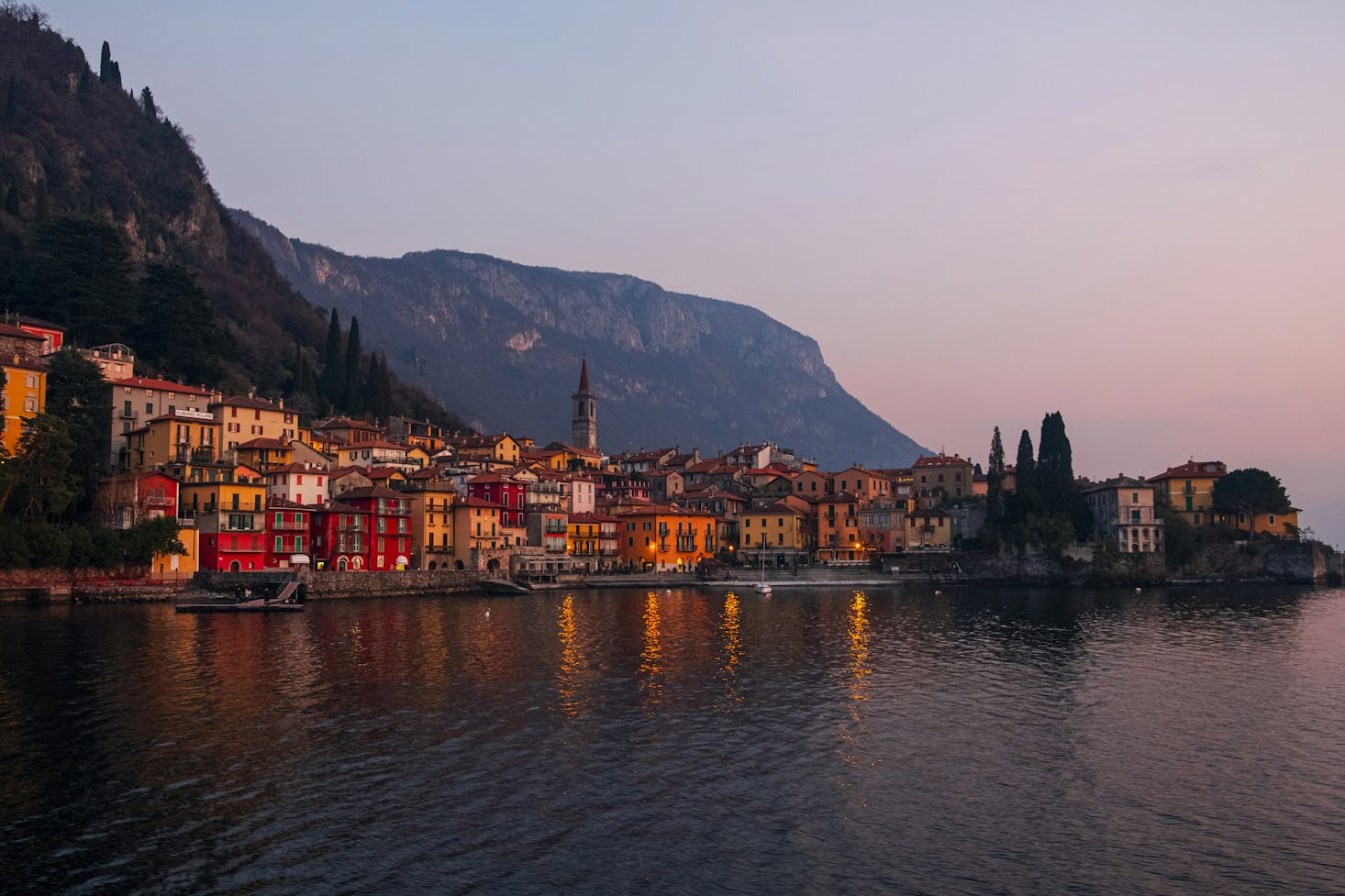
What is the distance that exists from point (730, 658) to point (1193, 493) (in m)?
91.6

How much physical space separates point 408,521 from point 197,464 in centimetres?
1976

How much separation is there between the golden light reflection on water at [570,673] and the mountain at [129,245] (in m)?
66.1

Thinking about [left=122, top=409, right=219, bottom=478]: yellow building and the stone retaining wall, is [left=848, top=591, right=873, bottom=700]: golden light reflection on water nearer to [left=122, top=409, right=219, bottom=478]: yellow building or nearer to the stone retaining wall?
the stone retaining wall

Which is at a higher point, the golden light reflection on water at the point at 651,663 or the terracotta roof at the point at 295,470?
the terracotta roof at the point at 295,470

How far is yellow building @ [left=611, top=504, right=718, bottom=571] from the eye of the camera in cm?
11562

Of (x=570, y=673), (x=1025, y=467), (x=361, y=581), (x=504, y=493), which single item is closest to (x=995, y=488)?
(x=1025, y=467)

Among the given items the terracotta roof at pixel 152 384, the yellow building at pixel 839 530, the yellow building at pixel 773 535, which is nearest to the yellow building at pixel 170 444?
the terracotta roof at pixel 152 384

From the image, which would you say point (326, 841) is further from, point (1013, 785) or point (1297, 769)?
point (1297, 769)

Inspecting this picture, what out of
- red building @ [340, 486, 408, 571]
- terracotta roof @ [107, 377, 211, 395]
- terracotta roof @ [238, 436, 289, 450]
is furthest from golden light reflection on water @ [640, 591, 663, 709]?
terracotta roof @ [107, 377, 211, 395]

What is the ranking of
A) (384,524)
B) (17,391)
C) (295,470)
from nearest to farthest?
(17,391) → (295,470) → (384,524)

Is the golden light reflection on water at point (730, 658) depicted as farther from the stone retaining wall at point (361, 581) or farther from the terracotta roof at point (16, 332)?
the terracotta roof at point (16, 332)

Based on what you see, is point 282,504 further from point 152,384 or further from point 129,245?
point 129,245

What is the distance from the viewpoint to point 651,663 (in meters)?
46.9

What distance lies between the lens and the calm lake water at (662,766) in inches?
805
